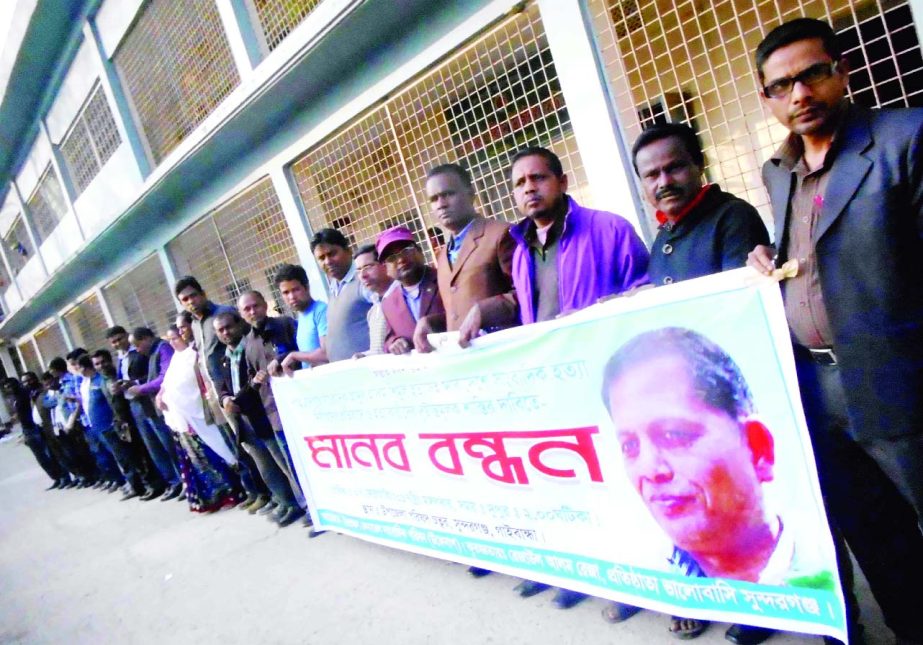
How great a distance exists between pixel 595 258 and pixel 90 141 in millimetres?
10672

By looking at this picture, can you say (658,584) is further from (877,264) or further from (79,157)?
(79,157)

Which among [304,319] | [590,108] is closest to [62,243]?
[304,319]

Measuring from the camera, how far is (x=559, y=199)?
235 cm

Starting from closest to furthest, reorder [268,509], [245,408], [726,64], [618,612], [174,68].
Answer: [618,612], [726,64], [245,408], [268,509], [174,68]

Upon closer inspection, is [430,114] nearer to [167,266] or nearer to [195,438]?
[195,438]

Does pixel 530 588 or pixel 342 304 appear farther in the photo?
pixel 342 304

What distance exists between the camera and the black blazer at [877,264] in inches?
53.1

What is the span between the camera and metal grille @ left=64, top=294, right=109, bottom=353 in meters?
13.3

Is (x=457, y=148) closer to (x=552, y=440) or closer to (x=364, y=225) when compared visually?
(x=364, y=225)

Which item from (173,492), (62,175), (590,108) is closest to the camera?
(590,108)

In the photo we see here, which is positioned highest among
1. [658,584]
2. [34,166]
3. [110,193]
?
[34,166]

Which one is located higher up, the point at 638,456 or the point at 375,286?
the point at 375,286

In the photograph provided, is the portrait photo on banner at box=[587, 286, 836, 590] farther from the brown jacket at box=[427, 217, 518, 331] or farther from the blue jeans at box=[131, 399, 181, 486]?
the blue jeans at box=[131, 399, 181, 486]

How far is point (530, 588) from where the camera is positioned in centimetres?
254
